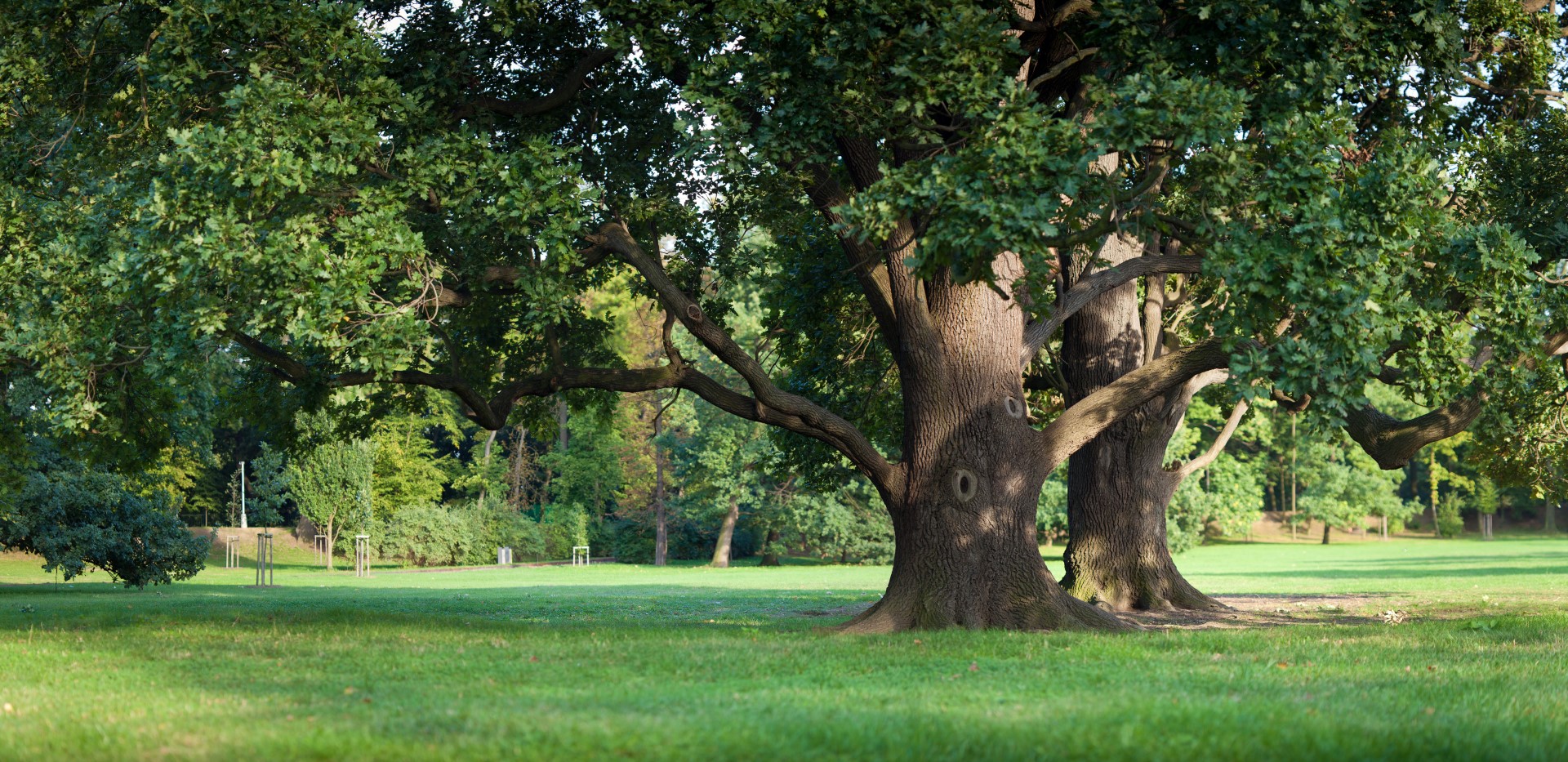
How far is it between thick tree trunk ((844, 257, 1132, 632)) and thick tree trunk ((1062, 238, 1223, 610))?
4.37 m

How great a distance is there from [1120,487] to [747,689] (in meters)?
11.2

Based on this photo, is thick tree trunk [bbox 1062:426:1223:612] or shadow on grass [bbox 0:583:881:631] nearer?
shadow on grass [bbox 0:583:881:631]

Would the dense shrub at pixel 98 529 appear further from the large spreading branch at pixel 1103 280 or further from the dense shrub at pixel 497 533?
the dense shrub at pixel 497 533

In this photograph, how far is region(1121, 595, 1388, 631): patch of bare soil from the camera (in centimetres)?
1608

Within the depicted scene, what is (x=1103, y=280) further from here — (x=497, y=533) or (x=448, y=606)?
(x=497, y=533)

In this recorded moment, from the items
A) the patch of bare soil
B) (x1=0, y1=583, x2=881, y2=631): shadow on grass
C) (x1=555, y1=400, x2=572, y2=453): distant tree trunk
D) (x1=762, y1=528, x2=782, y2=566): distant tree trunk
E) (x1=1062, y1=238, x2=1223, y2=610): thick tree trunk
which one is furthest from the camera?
(x1=555, y1=400, x2=572, y2=453): distant tree trunk

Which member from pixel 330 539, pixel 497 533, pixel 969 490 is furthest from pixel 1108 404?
pixel 497 533

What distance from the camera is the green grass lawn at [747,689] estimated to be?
6.35 meters

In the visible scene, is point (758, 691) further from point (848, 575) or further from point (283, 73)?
point (848, 575)

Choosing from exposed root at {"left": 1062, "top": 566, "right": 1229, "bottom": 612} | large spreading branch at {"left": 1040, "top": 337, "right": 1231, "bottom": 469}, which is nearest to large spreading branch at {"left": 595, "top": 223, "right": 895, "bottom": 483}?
large spreading branch at {"left": 1040, "top": 337, "right": 1231, "bottom": 469}

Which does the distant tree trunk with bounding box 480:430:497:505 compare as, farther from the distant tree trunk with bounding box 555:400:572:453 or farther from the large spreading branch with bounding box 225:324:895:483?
the large spreading branch with bounding box 225:324:895:483

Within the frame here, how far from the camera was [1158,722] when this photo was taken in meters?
6.89

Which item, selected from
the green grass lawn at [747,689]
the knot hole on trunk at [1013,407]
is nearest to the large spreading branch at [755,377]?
the knot hole on trunk at [1013,407]

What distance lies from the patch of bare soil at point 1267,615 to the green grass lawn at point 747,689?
82cm
